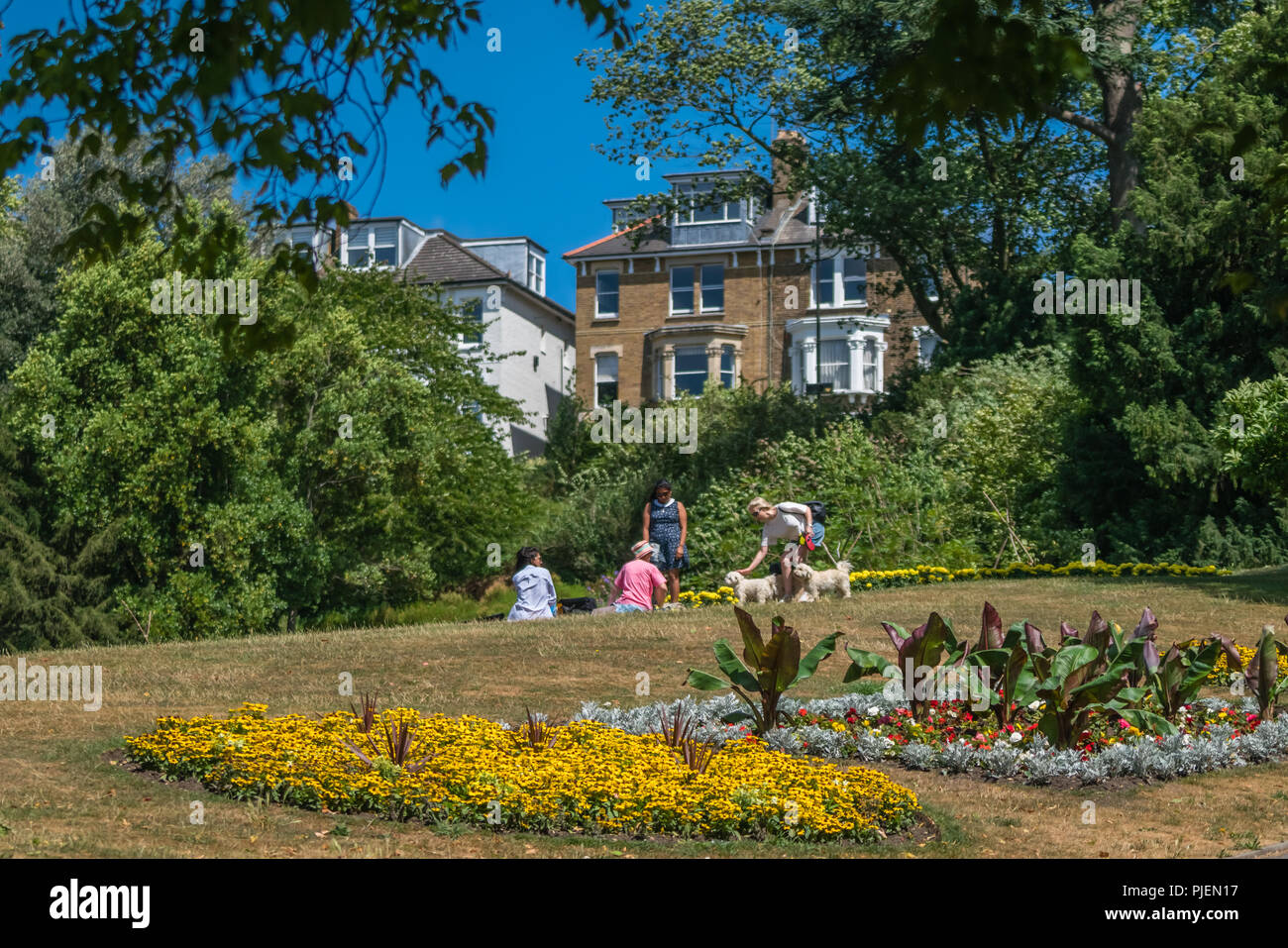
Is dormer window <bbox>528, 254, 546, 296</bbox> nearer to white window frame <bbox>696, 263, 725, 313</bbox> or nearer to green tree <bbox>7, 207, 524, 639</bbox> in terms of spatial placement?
white window frame <bbox>696, 263, 725, 313</bbox>

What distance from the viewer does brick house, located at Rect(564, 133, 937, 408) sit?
168 feet

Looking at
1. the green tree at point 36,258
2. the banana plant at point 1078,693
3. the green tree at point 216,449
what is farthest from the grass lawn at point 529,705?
the green tree at point 36,258

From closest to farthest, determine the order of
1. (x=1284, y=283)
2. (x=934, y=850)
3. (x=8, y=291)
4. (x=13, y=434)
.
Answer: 1. (x=934, y=850)
2. (x=1284, y=283)
3. (x=13, y=434)
4. (x=8, y=291)

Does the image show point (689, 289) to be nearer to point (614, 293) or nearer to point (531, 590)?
point (614, 293)

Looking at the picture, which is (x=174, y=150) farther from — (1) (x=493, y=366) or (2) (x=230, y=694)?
(1) (x=493, y=366)

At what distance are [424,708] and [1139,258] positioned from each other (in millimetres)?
17076

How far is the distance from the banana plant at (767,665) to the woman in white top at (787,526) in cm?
695

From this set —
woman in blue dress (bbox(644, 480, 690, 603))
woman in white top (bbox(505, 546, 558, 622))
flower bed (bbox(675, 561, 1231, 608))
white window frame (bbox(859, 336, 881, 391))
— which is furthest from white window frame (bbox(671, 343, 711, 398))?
woman in white top (bbox(505, 546, 558, 622))

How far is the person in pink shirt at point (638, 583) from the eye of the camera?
1758 cm

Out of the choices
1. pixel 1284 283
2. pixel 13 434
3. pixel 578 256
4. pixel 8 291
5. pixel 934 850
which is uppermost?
pixel 578 256

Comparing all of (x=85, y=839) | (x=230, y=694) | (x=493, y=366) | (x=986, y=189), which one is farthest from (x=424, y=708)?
(x=493, y=366)

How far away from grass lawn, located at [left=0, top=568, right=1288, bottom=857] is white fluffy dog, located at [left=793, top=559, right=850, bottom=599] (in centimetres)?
49

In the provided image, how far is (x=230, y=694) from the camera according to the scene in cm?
1173

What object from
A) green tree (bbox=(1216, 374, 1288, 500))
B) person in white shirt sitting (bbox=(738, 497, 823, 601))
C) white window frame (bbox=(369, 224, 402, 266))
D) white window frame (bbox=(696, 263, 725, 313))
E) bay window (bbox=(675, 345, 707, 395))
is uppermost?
white window frame (bbox=(369, 224, 402, 266))
